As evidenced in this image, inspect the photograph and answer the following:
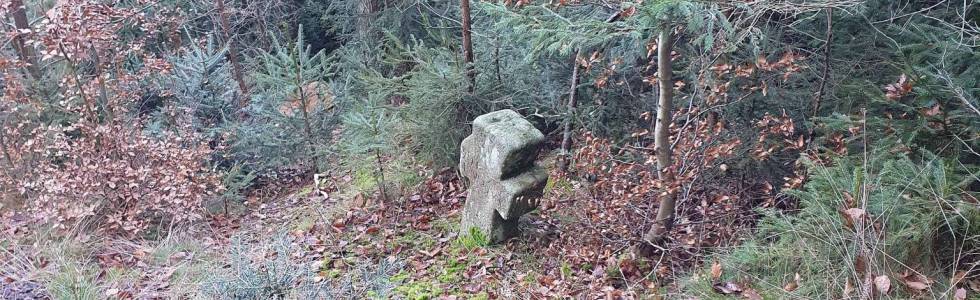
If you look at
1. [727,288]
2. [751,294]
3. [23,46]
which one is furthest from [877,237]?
[23,46]

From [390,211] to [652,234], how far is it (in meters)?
2.72

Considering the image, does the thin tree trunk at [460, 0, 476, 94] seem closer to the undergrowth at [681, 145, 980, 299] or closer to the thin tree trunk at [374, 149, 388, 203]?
the thin tree trunk at [374, 149, 388, 203]

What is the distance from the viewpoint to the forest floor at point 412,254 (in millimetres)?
4578

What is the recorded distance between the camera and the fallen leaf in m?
3.72

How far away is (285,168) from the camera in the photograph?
31.4 feet

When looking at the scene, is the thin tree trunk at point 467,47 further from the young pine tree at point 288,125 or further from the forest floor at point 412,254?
the young pine tree at point 288,125

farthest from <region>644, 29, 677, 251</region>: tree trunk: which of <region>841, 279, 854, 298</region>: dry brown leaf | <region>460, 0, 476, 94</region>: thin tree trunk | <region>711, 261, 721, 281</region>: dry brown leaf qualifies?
<region>460, 0, 476, 94</region>: thin tree trunk

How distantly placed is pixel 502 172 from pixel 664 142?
1.20 metres

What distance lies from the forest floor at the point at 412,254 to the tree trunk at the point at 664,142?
5.6 inches

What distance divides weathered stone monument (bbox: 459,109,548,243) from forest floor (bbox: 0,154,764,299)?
0.57ft

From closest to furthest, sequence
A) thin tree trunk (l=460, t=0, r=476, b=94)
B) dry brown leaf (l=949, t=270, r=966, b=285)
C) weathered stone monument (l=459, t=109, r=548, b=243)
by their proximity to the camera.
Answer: dry brown leaf (l=949, t=270, r=966, b=285) → weathered stone monument (l=459, t=109, r=548, b=243) → thin tree trunk (l=460, t=0, r=476, b=94)

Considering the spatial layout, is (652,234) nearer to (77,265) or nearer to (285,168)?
(77,265)

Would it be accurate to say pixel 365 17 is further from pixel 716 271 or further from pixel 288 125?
pixel 716 271

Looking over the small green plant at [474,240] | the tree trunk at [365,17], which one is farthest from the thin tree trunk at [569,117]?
the tree trunk at [365,17]
